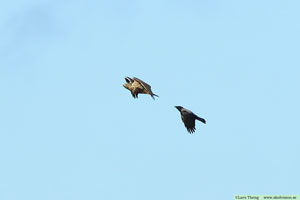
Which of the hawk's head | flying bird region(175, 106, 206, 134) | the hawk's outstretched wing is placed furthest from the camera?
the hawk's head

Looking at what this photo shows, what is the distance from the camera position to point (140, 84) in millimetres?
46656

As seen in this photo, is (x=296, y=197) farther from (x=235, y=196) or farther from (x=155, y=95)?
(x=155, y=95)

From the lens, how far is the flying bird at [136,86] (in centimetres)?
4590

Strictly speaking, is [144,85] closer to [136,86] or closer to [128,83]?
[136,86]

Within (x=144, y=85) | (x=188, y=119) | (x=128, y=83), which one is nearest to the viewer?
(x=144, y=85)

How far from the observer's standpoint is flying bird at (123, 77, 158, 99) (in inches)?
1807

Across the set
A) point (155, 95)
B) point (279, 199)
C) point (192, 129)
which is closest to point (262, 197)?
point (279, 199)

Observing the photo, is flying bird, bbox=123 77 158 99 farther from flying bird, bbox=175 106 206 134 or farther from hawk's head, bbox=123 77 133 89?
flying bird, bbox=175 106 206 134

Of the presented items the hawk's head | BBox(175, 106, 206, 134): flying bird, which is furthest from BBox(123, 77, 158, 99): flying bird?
BBox(175, 106, 206, 134): flying bird

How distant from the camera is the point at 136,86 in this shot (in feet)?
154

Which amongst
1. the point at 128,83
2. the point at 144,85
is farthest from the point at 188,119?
the point at 128,83

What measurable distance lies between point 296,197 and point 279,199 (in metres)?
1.62

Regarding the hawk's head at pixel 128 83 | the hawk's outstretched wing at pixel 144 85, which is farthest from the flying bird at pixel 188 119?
the hawk's head at pixel 128 83

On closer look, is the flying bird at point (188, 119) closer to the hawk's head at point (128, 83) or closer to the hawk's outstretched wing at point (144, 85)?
the hawk's outstretched wing at point (144, 85)
